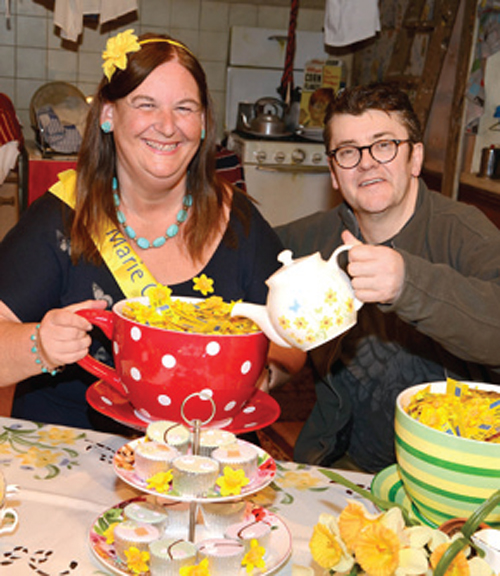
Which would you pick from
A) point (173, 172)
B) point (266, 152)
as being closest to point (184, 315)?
point (173, 172)

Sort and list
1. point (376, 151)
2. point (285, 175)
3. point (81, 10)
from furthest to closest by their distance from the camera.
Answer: point (285, 175)
point (81, 10)
point (376, 151)

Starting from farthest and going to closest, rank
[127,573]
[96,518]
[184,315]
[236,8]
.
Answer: [236,8]
[184,315]
[96,518]
[127,573]

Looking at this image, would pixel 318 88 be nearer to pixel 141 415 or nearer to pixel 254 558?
pixel 141 415

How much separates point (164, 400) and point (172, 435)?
132 millimetres

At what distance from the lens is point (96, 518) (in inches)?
36.9

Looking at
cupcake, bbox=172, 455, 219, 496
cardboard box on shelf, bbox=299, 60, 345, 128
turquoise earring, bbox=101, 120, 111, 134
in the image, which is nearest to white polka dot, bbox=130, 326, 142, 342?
cupcake, bbox=172, 455, 219, 496

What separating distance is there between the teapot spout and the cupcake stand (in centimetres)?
15

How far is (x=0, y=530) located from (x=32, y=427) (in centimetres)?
39

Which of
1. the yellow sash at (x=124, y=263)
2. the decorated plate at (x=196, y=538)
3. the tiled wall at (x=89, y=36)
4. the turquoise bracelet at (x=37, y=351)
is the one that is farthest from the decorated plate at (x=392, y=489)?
the tiled wall at (x=89, y=36)

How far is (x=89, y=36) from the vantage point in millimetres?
4766

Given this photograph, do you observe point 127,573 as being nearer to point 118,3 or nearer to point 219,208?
point 219,208

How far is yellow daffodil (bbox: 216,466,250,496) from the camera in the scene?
840mm

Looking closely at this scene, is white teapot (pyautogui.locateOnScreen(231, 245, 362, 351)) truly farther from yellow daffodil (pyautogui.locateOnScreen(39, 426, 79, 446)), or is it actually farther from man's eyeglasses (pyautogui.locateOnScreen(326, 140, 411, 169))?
man's eyeglasses (pyautogui.locateOnScreen(326, 140, 411, 169))

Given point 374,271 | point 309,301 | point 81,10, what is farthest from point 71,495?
Result: point 81,10
